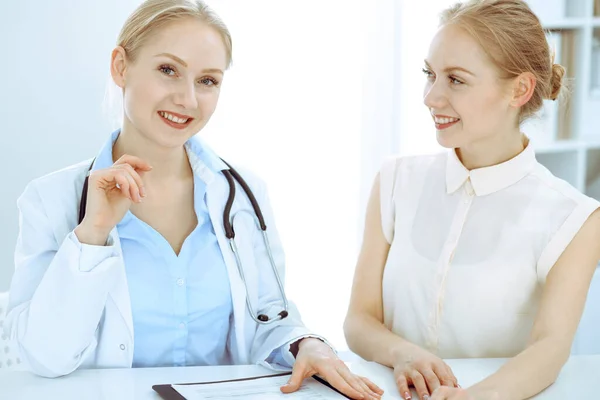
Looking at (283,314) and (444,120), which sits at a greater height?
(444,120)

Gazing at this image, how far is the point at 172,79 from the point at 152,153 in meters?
0.17

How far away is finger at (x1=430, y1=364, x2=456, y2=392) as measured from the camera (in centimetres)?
138

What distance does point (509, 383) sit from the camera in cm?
137

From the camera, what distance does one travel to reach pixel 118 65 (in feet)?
5.25

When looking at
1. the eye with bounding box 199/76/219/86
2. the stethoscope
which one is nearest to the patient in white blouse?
the stethoscope

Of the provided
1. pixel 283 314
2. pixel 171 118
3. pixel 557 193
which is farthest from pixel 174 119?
pixel 557 193

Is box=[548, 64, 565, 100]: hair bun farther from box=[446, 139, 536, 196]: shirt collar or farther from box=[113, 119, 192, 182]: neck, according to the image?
box=[113, 119, 192, 182]: neck

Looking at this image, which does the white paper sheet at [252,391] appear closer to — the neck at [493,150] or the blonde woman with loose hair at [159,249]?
the blonde woman with loose hair at [159,249]

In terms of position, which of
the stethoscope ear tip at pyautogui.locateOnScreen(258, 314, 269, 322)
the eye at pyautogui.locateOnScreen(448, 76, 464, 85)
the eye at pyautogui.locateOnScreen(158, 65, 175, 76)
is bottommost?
the stethoscope ear tip at pyautogui.locateOnScreen(258, 314, 269, 322)

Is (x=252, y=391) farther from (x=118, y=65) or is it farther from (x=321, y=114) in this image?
(x=321, y=114)

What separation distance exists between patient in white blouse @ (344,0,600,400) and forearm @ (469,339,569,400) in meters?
0.12

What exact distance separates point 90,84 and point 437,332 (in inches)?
59.6

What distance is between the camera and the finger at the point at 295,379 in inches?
52.2

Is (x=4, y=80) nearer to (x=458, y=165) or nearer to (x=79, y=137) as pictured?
(x=79, y=137)
